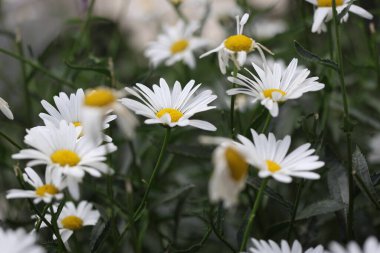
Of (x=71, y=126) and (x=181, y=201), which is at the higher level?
(x=71, y=126)

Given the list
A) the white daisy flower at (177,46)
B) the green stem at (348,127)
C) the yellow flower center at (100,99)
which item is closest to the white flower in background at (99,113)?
the yellow flower center at (100,99)

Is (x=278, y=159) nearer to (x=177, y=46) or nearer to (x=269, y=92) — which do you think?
(x=269, y=92)

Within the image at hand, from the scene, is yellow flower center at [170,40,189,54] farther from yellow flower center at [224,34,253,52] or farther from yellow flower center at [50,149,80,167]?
yellow flower center at [50,149,80,167]

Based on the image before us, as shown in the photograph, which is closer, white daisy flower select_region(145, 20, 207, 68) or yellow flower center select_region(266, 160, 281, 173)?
yellow flower center select_region(266, 160, 281, 173)

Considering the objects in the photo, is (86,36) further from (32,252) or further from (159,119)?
(32,252)

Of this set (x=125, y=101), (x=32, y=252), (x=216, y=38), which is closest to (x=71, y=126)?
(x=125, y=101)

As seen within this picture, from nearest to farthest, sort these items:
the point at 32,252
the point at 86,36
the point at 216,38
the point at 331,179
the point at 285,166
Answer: the point at 32,252, the point at 285,166, the point at 331,179, the point at 86,36, the point at 216,38

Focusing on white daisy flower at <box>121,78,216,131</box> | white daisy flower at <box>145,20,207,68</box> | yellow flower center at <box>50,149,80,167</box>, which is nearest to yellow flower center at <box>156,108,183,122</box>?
white daisy flower at <box>121,78,216,131</box>

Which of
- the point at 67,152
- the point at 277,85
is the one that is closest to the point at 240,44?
the point at 277,85
